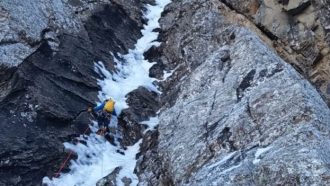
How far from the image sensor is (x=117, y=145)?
22.5m

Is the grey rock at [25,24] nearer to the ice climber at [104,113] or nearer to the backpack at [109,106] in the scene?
the ice climber at [104,113]

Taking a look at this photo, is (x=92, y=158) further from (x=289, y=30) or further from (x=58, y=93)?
Result: (x=289, y=30)

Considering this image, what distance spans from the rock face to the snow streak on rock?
574mm

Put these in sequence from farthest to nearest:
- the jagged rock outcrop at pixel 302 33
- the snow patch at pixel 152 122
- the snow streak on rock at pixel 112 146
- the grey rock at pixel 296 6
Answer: the grey rock at pixel 296 6 < the jagged rock outcrop at pixel 302 33 < the snow patch at pixel 152 122 < the snow streak on rock at pixel 112 146

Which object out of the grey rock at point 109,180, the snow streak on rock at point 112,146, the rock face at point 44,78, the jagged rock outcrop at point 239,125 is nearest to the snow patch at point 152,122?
the snow streak on rock at point 112,146

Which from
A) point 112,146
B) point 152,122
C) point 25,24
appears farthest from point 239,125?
point 25,24

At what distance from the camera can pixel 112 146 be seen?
2227cm

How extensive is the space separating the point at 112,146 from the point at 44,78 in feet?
14.8

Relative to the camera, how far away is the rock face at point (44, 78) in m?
19.6

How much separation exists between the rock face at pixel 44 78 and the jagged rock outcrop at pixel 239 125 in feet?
12.2

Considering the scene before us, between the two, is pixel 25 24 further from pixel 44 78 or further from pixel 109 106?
pixel 109 106

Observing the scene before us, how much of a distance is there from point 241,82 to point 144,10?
15.2 meters

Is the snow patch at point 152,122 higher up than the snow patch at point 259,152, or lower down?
higher up

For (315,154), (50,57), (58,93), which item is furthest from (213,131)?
(50,57)
